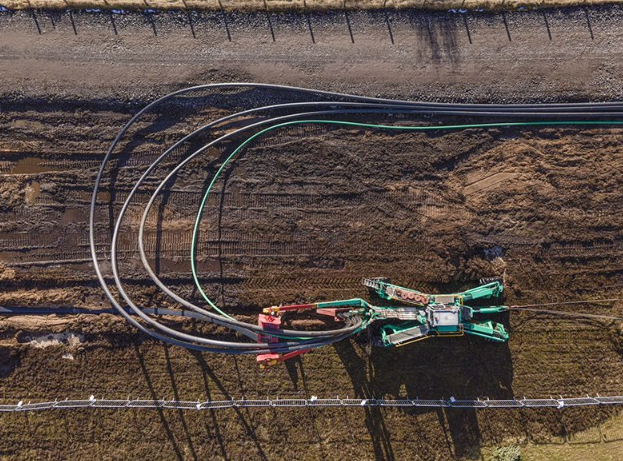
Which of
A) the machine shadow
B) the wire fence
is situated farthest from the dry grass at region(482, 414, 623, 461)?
the machine shadow

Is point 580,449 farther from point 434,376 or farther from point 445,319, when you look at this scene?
point 445,319

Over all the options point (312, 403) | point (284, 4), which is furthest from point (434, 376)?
point (284, 4)

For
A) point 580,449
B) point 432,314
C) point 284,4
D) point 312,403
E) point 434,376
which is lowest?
A: point 580,449

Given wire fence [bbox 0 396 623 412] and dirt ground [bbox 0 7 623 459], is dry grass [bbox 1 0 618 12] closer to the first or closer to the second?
dirt ground [bbox 0 7 623 459]

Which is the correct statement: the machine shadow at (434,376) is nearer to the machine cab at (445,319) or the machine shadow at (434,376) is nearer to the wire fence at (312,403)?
the wire fence at (312,403)

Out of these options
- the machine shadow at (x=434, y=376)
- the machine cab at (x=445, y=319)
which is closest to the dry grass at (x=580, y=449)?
the machine shadow at (x=434, y=376)

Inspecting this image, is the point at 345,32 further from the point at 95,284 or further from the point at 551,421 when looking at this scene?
the point at 551,421

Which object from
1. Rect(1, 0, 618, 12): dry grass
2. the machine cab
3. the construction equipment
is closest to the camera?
the machine cab

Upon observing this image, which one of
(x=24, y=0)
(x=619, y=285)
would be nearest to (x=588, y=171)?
(x=619, y=285)
